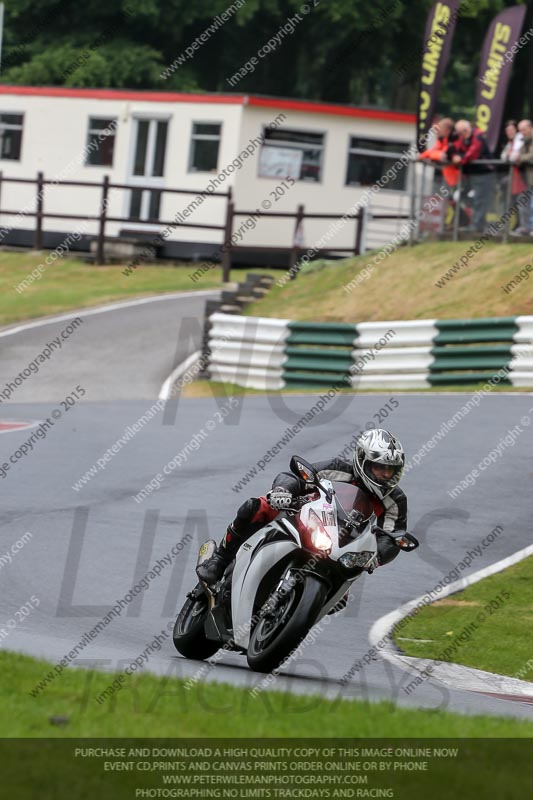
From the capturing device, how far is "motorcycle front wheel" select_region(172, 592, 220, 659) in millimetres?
8703

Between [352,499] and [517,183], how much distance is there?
47.1ft

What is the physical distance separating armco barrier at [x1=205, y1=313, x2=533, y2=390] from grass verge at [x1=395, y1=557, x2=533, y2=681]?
28.2 ft

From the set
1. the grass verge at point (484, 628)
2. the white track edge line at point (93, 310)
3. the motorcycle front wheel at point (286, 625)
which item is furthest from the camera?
the white track edge line at point (93, 310)

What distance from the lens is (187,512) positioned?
13.3m

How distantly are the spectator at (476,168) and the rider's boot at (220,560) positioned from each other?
1473 centimetres

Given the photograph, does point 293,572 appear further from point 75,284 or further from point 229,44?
point 229,44

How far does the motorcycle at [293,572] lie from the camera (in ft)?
26.0

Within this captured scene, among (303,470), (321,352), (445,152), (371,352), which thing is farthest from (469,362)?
(303,470)

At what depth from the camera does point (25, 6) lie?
48312 mm

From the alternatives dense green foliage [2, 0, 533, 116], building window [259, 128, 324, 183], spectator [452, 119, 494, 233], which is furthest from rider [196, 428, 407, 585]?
dense green foliage [2, 0, 533, 116]

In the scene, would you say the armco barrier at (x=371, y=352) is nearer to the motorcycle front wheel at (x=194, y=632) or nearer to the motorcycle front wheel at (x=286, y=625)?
the motorcycle front wheel at (x=194, y=632)

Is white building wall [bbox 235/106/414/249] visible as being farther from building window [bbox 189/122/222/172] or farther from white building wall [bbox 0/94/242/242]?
building window [bbox 189/122/222/172]

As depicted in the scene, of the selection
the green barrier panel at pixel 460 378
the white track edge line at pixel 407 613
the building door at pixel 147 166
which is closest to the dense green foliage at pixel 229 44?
the building door at pixel 147 166
